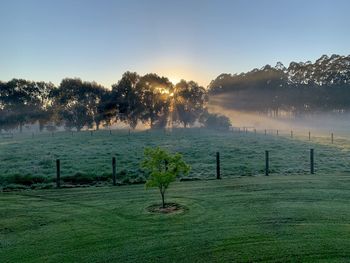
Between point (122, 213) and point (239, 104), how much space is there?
106780mm

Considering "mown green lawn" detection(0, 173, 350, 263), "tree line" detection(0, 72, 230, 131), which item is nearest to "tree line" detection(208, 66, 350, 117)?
"tree line" detection(0, 72, 230, 131)

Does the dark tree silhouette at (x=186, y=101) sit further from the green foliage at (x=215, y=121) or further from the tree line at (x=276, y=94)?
the tree line at (x=276, y=94)

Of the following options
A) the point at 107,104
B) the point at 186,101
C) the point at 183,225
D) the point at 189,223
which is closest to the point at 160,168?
the point at 189,223

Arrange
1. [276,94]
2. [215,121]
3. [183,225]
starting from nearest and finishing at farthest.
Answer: [183,225]
[215,121]
[276,94]

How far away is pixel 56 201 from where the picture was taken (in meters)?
12.8

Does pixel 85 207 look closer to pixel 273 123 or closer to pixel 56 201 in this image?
pixel 56 201

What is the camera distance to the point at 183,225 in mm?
9383

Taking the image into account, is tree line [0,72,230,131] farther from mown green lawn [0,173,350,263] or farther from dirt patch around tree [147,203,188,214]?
dirt patch around tree [147,203,188,214]

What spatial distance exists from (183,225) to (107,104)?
69002 mm

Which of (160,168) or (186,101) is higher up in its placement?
(186,101)

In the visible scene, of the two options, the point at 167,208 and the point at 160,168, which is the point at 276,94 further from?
the point at 167,208

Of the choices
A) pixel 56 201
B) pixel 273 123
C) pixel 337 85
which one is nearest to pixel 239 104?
pixel 273 123

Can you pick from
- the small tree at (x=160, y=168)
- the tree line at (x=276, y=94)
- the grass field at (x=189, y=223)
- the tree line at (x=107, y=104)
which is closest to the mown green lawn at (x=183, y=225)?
the grass field at (x=189, y=223)

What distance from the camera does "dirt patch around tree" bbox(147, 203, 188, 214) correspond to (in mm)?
10961
